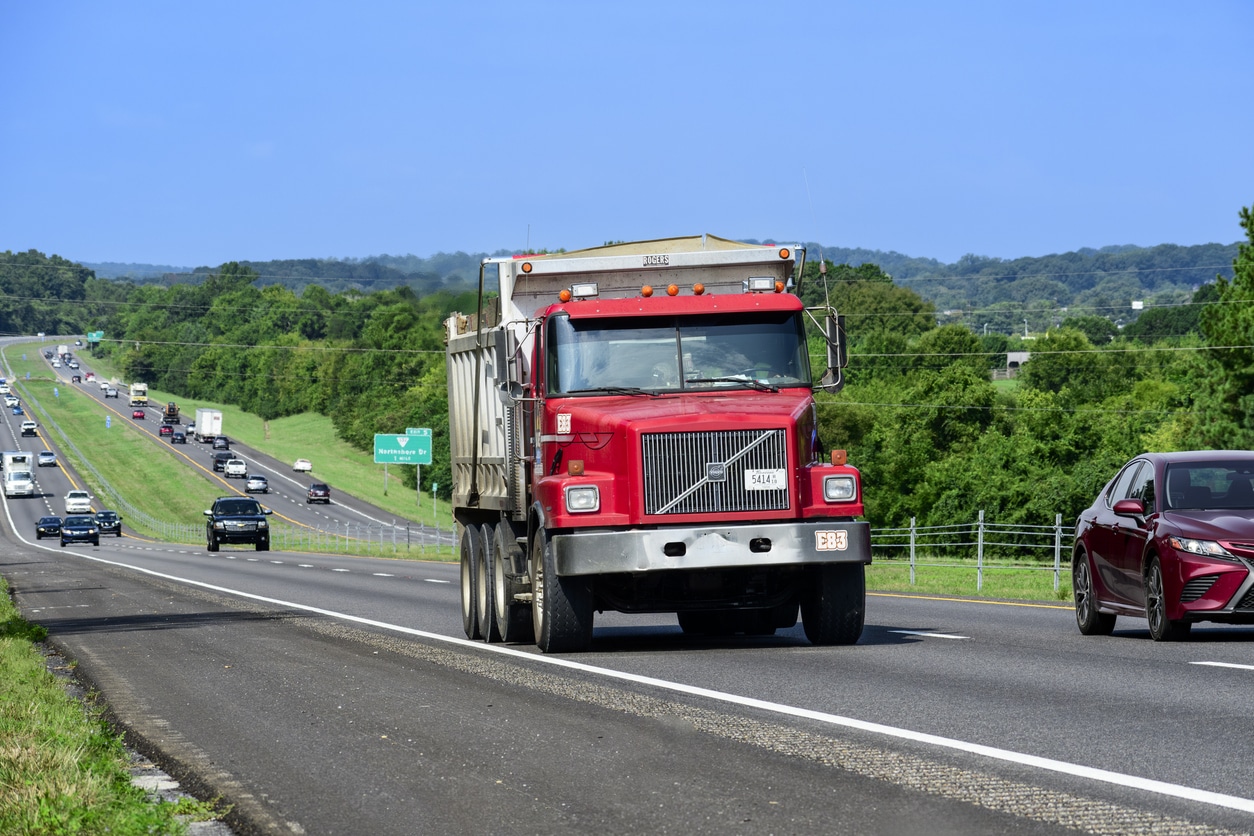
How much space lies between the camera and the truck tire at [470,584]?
18.4 metres

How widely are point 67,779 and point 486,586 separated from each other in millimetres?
9647

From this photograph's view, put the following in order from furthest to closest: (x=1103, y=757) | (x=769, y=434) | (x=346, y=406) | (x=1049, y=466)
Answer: (x=346, y=406) → (x=1049, y=466) → (x=769, y=434) → (x=1103, y=757)

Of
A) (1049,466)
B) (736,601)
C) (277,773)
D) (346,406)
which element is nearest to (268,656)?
(736,601)

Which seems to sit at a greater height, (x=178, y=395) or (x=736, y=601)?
(x=178, y=395)

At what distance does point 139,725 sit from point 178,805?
138 inches

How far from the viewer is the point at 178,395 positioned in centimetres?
19300

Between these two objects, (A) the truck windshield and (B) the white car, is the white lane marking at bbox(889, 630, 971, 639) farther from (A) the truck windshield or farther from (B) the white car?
(B) the white car

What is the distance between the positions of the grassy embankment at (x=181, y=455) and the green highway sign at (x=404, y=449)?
21.0m

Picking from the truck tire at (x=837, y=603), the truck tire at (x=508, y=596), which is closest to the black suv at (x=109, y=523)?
the truck tire at (x=508, y=596)

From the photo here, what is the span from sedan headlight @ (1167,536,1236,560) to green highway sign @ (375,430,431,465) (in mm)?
71272

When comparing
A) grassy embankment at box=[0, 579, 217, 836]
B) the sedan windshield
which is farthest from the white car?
grassy embankment at box=[0, 579, 217, 836]

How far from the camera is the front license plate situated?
15102 mm

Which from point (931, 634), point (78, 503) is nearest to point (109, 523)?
point (78, 503)

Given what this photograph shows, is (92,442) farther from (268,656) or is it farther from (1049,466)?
(268,656)
